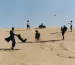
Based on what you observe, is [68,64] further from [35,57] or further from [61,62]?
[35,57]

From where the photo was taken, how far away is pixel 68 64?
55.3ft

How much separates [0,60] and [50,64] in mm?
3136

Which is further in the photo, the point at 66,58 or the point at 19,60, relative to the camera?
the point at 66,58

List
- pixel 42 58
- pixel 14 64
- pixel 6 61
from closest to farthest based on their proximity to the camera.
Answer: pixel 14 64, pixel 6 61, pixel 42 58

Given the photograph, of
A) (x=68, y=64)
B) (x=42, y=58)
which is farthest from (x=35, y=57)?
(x=68, y=64)

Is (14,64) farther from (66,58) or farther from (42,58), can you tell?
(66,58)

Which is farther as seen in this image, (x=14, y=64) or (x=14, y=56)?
(x=14, y=56)

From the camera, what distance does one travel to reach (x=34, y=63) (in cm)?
1705

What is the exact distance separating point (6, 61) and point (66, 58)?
12.5 feet

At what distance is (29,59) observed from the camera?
1852 cm

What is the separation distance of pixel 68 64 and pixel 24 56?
376 centimetres

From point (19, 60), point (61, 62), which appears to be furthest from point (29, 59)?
point (61, 62)

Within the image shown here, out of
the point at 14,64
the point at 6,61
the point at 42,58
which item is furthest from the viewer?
the point at 42,58

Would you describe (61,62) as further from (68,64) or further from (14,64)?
(14,64)
